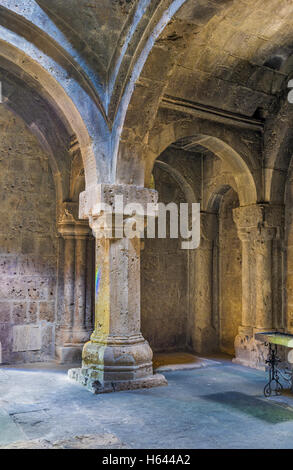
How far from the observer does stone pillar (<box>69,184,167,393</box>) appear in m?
4.83

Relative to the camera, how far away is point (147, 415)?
152 inches

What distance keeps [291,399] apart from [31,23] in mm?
4749

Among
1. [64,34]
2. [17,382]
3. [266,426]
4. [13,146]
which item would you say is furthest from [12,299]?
[266,426]

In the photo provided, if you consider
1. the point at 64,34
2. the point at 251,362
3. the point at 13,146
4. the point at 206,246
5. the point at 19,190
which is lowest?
the point at 251,362

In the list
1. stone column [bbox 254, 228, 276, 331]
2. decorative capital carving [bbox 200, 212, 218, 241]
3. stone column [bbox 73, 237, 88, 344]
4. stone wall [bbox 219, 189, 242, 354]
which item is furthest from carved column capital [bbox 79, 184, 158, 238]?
stone wall [bbox 219, 189, 242, 354]

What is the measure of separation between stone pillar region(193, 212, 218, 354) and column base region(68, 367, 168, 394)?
2516 mm

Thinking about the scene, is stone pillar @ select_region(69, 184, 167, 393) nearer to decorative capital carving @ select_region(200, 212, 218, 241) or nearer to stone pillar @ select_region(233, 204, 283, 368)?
stone pillar @ select_region(233, 204, 283, 368)

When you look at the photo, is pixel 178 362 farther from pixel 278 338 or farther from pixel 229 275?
pixel 278 338

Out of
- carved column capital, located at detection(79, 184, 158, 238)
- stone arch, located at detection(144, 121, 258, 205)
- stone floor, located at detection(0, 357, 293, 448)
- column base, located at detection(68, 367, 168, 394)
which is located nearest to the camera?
stone floor, located at detection(0, 357, 293, 448)

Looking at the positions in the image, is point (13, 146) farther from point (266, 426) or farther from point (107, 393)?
point (266, 426)

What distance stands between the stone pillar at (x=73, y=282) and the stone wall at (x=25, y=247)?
204mm

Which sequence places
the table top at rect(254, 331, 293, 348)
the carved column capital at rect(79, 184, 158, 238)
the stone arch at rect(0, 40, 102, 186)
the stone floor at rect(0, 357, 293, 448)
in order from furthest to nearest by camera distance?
the carved column capital at rect(79, 184, 158, 238)
the stone arch at rect(0, 40, 102, 186)
the table top at rect(254, 331, 293, 348)
the stone floor at rect(0, 357, 293, 448)

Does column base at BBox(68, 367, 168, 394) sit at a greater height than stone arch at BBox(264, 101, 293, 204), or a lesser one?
lesser

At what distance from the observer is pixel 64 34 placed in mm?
4770
